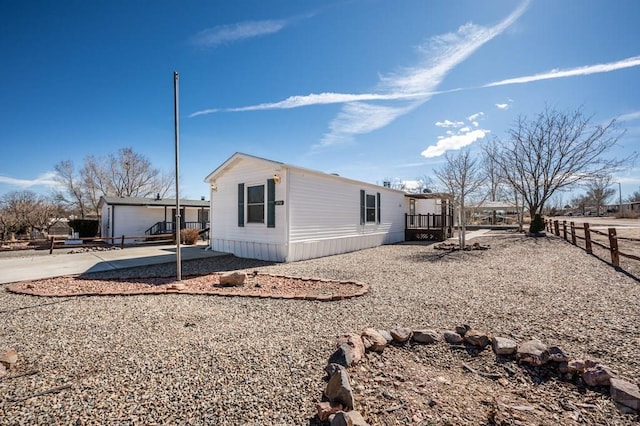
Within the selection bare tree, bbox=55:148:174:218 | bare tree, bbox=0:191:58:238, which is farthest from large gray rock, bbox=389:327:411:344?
bare tree, bbox=55:148:174:218

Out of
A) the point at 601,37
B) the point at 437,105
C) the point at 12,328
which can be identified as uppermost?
the point at 601,37

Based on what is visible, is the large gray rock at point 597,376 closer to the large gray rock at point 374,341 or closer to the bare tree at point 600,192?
the large gray rock at point 374,341

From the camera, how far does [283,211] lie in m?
8.96

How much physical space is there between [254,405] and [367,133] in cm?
1596

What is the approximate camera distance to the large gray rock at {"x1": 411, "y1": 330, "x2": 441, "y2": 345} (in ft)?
10.8

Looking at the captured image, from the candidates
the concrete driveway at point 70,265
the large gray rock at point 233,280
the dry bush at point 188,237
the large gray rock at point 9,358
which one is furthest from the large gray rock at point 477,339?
the dry bush at point 188,237

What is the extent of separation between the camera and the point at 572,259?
8883mm

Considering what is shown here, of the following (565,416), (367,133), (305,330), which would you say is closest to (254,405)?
(305,330)

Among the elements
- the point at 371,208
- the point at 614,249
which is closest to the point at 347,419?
the point at 614,249

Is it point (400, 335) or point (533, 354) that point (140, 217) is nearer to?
point (400, 335)

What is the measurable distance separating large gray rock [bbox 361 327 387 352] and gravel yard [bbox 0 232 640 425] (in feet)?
0.46

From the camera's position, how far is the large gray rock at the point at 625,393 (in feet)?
6.96

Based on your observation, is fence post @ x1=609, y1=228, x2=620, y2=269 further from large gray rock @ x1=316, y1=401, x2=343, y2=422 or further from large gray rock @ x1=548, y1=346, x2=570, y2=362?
large gray rock @ x1=316, y1=401, x2=343, y2=422

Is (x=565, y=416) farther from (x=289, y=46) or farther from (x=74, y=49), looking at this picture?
(x=74, y=49)
